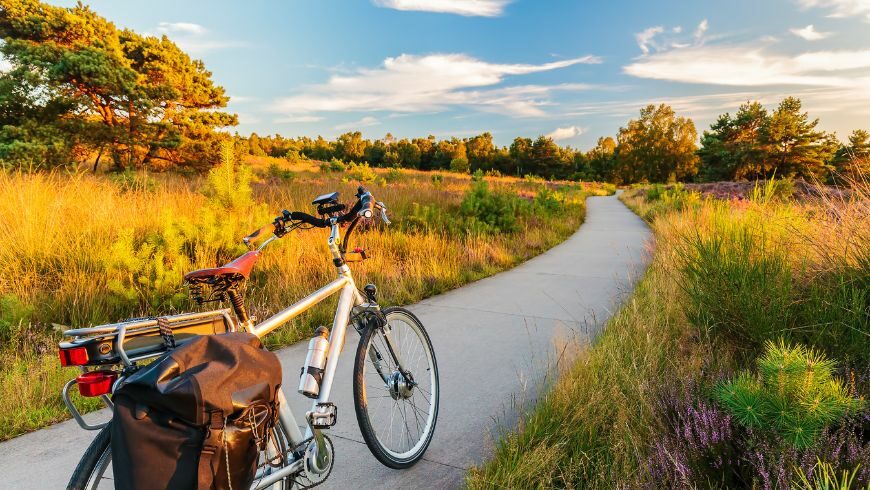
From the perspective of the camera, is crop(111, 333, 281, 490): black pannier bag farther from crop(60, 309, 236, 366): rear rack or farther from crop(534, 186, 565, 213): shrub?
crop(534, 186, 565, 213): shrub

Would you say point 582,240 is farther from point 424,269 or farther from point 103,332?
point 103,332

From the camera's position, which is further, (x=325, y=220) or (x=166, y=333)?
(x=325, y=220)

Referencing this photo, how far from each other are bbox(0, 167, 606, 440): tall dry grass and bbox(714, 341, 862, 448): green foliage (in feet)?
12.4

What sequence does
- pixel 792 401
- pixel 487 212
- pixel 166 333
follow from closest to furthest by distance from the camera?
pixel 166 333, pixel 792 401, pixel 487 212

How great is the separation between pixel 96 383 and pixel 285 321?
2.84ft

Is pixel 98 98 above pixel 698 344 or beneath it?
above

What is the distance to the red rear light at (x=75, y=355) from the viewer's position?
55.1 inches

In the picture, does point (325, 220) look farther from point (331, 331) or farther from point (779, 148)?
point (779, 148)

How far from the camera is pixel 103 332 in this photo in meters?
1.46

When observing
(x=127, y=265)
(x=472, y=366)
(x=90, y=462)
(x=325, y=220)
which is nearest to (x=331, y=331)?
(x=325, y=220)

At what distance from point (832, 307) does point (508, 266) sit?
5.58 m

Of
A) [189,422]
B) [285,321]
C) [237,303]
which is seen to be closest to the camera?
[189,422]

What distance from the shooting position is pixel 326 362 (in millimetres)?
2160

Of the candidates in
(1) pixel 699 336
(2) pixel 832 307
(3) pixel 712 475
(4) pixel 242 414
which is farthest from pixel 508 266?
(4) pixel 242 414
